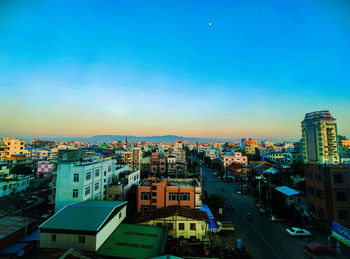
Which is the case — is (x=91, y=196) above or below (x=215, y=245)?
above

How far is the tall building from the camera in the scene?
1750 inches

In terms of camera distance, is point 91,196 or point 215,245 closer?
point 215,245

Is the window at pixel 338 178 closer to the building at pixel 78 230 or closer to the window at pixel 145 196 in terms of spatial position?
the window at pixel 145 196

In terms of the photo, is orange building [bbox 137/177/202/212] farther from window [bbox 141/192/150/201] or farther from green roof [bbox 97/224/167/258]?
green roof [bbox 97/224/167/258]

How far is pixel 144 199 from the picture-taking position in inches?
711

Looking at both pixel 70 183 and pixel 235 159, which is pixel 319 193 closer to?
pixel 70 183

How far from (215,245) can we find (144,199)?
8236mm

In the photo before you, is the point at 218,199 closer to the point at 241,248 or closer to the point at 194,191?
the point at 194,191

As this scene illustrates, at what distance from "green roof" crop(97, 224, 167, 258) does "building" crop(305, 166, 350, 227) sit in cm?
1614

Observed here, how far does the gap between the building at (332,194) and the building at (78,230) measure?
794 inches

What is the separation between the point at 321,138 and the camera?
45.7 meters

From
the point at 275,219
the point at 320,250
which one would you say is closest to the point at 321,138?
the point at 275,219

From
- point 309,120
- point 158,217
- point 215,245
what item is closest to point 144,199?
point 158,217

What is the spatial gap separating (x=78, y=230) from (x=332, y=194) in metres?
22.2
